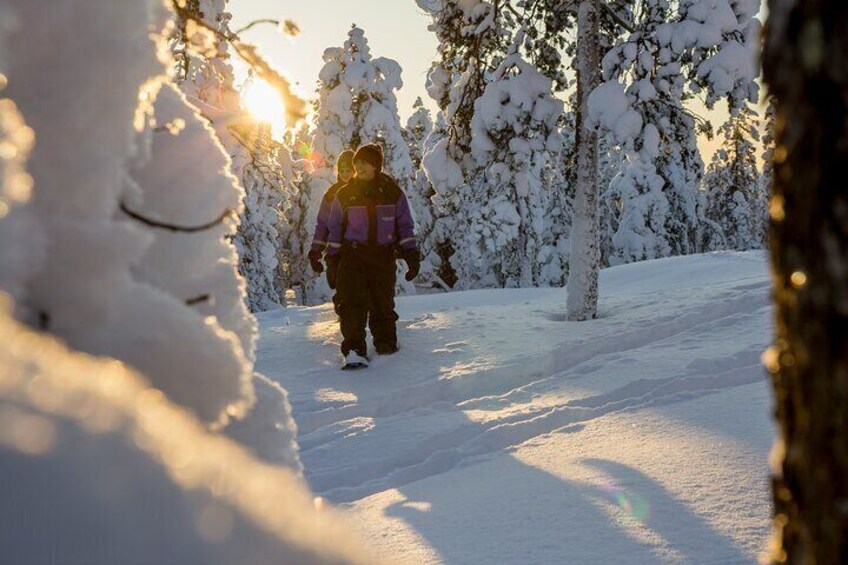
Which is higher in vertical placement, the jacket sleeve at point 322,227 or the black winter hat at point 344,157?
the black winter hat at point 344,157

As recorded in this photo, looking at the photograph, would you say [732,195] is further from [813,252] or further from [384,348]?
[813,252]

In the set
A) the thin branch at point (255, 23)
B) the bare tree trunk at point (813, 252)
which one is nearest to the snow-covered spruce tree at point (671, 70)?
the thin branch at point (255, 23)

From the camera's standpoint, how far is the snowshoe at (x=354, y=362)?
7461 millimetres

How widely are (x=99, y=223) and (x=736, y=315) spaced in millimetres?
7897

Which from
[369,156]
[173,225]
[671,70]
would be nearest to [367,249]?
[369,156]

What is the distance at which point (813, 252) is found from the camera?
84cm

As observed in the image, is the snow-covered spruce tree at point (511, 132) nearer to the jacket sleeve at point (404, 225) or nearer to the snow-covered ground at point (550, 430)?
the snow-covered ground at point (550, 430)

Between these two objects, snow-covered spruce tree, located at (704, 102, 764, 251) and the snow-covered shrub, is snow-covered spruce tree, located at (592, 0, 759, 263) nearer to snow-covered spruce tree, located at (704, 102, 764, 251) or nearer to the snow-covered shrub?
the snow-covered shrub

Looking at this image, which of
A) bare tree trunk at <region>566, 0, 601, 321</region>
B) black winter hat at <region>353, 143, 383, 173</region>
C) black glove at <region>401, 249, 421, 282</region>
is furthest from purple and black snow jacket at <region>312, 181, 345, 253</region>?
bare tree trunk at <region>566, 0, 601, 321</region>

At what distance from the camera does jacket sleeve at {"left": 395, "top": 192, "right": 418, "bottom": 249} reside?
25.4 ft

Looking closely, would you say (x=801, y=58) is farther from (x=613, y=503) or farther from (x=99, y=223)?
(x=613, y=503)

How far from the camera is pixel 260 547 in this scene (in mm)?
763

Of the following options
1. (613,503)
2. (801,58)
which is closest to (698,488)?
(613,503)

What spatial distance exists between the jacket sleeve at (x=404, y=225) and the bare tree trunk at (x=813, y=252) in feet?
22.6
